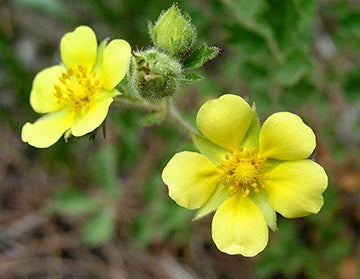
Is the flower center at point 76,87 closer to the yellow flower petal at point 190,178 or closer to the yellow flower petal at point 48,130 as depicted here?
the yellow flower petal at point 48,130

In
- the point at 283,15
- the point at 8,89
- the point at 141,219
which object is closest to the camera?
the point at 283,15

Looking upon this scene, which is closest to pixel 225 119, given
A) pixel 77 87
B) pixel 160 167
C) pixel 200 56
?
pixel 200 56

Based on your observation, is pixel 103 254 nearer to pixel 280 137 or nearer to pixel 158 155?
pixel 158 155

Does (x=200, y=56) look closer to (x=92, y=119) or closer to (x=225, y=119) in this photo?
(x=225, y=119)

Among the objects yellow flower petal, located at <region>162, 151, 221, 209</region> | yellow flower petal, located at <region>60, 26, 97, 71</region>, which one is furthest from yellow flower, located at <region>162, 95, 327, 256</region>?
yellow flower petal, located at <region>60, 26, 97, 71</region>

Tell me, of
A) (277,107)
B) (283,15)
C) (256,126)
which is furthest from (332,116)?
(256,126)

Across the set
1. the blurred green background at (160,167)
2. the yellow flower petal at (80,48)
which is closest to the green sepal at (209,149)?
the yellow flower petal at (80,48)
